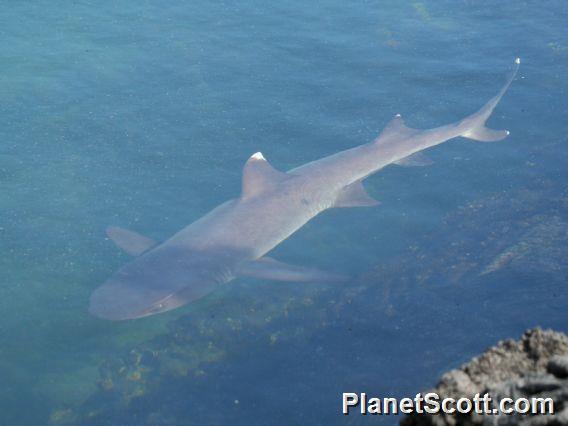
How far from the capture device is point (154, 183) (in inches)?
371

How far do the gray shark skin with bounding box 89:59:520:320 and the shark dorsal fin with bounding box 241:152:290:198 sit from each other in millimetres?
12

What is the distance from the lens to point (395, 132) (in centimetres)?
927


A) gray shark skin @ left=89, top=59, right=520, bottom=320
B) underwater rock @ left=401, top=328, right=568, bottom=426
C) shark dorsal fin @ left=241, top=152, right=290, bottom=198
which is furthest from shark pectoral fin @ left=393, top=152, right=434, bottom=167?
underwater rock @ left=401, top=328, right=568, bottom=426

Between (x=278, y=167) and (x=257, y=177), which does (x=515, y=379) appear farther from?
(x=278, y=167)

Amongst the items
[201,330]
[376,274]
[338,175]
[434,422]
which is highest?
[434,422]

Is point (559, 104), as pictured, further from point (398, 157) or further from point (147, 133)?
point (147, 133)

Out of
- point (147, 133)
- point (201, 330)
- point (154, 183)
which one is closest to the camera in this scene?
point (201, 330)

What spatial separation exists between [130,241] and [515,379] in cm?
644

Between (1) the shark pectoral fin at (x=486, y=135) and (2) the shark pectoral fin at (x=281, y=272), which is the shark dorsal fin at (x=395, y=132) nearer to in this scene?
(1) the shark pectoral fin at (x=486, y=135)

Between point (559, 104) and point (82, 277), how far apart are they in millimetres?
7836

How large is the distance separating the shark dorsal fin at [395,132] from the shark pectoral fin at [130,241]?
343cm

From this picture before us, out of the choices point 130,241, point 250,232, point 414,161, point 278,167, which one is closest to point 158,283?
point 130,241

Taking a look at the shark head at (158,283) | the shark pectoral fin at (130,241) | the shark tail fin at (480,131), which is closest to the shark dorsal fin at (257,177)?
the shark head at (158,283)

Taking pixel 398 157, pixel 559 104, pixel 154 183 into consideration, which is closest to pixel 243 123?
pixel 154 183
